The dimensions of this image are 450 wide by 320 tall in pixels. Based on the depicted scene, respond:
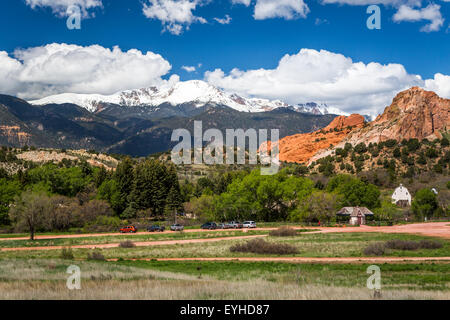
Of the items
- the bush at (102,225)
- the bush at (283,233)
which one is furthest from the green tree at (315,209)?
the bush at (102,225)

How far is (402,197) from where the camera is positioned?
352ft

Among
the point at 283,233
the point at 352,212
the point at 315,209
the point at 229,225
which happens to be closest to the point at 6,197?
the point at 229,225

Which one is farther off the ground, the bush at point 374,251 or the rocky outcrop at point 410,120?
the rocky outcrop at point 410,120

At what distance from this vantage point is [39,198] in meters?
55.3

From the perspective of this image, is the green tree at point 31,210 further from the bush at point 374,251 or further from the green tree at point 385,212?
the green tree at point 385,212

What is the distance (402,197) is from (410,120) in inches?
3034

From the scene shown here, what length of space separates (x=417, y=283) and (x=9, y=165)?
137 metres

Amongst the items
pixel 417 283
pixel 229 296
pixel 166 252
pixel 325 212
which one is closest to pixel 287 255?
pixel 166 252

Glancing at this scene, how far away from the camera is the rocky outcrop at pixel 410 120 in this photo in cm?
17225

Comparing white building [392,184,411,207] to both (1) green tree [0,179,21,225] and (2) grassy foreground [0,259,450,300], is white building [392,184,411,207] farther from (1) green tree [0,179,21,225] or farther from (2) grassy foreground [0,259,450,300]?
(1) green tree [0,179,21,225]

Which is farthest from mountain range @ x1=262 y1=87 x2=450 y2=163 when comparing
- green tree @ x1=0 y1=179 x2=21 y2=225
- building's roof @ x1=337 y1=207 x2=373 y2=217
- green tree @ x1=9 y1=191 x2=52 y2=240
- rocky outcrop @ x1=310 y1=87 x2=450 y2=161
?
green tree @ x1=9 y1=191 x2=52 y2=240

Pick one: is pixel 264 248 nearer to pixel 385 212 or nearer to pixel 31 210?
pixel 31 210

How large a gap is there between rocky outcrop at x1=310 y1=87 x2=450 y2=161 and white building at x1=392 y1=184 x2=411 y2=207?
6668 cm

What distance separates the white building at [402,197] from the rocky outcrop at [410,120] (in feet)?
219
